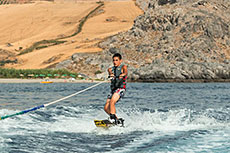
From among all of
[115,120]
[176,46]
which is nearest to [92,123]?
[115,120]

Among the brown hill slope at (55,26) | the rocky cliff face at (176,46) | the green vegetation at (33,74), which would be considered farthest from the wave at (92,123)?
the brown hill slope at (55,26)

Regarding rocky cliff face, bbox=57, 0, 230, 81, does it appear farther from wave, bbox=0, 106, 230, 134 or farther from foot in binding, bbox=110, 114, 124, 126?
foot in binding, bbox=110, 114, 124, 126

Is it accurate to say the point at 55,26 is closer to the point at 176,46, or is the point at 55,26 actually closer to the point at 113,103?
the point at 176,46

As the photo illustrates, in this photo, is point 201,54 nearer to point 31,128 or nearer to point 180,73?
point 180,73

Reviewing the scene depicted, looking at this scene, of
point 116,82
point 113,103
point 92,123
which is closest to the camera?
point 113,103

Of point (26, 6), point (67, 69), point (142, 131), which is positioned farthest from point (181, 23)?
point (26, 6)

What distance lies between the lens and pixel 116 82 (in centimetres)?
1147

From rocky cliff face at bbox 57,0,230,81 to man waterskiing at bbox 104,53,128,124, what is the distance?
4872 cm

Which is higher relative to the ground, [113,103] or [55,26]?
[55,26]

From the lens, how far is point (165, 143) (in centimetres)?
953

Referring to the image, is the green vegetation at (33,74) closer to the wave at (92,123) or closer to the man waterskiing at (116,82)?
the wave at (92,123)

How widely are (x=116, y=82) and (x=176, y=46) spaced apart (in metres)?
57.4

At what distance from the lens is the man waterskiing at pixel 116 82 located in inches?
441

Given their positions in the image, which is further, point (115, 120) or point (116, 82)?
point (116, 82)
